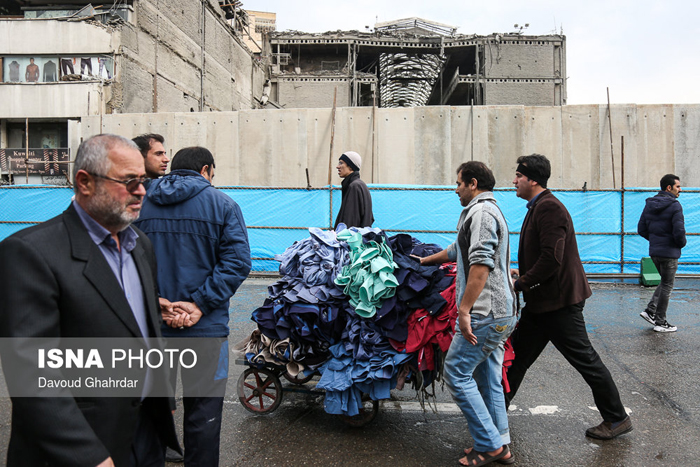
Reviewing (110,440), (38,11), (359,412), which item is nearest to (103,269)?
(110,440)

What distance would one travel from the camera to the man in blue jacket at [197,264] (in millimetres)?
2695

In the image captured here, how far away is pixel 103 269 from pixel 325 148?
50.2 feet

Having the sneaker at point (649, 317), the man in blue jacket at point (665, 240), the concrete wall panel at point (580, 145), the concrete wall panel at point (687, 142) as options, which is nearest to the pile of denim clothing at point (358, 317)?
the man in blue jacket at point (665, 240)

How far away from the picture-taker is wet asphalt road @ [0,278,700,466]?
330 cm

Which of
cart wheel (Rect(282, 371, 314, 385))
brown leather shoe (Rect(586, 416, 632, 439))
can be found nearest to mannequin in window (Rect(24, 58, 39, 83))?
cart wheel (Rect(282, 371, 314, 385))

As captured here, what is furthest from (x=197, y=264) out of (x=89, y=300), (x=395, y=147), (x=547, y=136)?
(x=547, y=136)

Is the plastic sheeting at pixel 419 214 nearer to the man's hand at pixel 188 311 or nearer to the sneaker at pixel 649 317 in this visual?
the sneaker at pixel 649 317

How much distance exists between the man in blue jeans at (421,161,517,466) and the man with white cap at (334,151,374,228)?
276cm

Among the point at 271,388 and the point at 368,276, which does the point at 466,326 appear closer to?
the point at 368,276

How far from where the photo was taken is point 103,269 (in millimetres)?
1726

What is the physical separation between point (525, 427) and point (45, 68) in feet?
104

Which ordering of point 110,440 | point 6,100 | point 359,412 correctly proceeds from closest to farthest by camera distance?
point 110,440 < point 359,412 < point 6,100

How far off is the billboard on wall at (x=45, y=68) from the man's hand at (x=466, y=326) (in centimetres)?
2849

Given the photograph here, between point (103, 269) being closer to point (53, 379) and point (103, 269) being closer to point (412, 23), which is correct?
point (53, 379)
